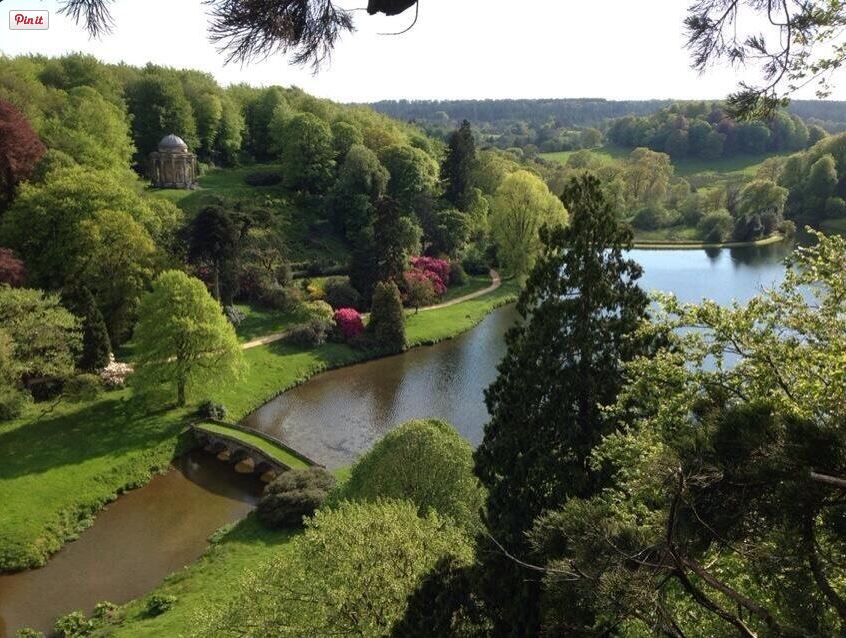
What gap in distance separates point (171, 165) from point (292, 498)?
46273 mm

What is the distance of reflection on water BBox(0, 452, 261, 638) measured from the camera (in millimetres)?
18016

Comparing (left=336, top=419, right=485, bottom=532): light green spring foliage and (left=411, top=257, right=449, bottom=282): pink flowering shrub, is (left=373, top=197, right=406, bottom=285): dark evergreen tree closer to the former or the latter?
(left=411, top=257, right=449, bottom=282): pink flowering shrub

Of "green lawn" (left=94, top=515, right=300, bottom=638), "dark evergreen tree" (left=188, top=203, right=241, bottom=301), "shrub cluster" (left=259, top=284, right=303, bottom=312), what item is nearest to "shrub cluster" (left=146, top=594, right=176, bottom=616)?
"green lawn" (left=94, top=515, right=300, bottom=638)

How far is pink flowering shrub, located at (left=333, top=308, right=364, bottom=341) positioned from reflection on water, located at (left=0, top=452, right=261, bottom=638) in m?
13.2

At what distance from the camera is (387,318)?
123 feet

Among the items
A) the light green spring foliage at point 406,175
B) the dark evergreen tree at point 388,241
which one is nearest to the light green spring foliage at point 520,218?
the light green spring foliage at point 406,175

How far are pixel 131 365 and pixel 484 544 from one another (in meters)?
24.2

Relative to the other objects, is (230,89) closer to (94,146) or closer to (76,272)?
(94,146)

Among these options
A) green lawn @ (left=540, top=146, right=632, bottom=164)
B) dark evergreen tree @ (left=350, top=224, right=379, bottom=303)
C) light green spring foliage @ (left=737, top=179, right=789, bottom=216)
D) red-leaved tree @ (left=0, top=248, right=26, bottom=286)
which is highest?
green lawn @ (left=540, top=146, right=632, bottom=164)

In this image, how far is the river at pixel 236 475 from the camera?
61.0 ft

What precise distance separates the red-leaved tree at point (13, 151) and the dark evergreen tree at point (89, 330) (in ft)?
33.4

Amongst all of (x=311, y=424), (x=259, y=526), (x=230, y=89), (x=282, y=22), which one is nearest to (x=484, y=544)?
(x=282, y=22)

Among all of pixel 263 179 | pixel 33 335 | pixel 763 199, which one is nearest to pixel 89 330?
pixel 33 335

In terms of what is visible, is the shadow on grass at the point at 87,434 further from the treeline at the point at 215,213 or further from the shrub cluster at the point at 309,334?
the shrub cluster at the point at 309,334
